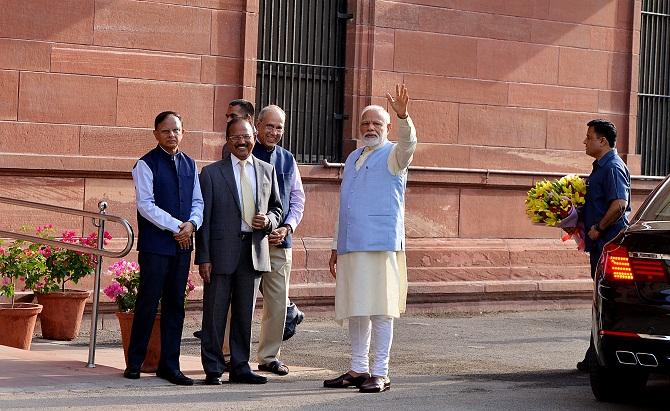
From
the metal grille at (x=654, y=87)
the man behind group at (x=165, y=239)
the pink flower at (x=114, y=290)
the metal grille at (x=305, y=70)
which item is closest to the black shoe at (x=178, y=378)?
the man behind group at (x=165, y=239)

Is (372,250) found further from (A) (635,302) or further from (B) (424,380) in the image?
(A) (635,302)

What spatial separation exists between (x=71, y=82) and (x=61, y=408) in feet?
17.7

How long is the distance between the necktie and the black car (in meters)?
2.45

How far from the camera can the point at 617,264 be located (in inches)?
338

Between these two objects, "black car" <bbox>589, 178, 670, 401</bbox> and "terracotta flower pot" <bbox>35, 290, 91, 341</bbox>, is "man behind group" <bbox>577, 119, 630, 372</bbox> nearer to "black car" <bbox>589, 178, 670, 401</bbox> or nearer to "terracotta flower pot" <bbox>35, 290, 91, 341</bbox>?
"black car" <bbox>589, 178, 670, 401</bbox>

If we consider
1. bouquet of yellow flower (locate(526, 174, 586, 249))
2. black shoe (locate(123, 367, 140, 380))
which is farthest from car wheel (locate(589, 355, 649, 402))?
black shoe (locate(123, 367, 140, 380))

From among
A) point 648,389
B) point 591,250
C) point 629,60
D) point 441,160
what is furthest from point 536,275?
point 648,389

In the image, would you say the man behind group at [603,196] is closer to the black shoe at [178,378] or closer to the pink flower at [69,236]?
the black shoe at [178,378]

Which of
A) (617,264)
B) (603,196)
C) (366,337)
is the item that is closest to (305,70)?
(603,196)

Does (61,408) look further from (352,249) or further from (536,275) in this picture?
(536,275)

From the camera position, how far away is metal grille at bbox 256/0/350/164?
1482 cm

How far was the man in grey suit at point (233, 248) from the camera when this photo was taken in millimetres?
9773

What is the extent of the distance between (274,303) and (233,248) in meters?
0.75

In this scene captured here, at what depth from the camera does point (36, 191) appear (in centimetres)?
1292
